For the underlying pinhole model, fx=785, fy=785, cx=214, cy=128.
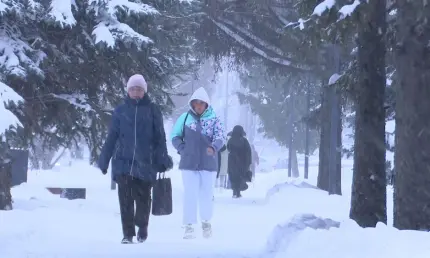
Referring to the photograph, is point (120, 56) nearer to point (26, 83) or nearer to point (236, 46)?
point (26, 83)

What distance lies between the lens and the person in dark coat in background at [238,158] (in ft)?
67.1

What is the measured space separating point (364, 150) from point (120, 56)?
4475mm

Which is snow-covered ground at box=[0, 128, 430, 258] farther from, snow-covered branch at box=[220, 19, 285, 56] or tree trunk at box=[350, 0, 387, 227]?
snow-covered branch at box=[220, 19, 285, 56]

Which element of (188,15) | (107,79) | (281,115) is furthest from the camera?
(281,115)

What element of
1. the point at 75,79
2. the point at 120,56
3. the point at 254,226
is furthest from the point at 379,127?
the point at 75,79

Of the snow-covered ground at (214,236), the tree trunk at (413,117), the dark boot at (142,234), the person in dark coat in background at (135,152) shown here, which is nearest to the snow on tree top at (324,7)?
the tree trunk at (413,117)

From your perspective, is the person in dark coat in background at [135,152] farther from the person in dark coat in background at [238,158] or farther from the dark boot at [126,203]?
the person in dark coat in background at [238,158]

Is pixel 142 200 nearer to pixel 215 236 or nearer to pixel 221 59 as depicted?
pixel 215 236

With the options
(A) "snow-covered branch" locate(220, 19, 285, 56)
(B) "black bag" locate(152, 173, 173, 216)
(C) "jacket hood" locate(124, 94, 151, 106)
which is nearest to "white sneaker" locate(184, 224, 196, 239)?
(B) "black bag" locate(152, 173, 173, 216)

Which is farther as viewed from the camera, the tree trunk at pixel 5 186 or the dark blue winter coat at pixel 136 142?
the tree trunk at pixel 5 186

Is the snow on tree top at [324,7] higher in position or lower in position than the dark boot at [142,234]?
higher

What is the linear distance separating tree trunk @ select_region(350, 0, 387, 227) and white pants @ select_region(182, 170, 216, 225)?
6.04 feet

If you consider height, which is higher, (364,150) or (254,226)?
(364,150)

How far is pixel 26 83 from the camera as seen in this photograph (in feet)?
40.0
